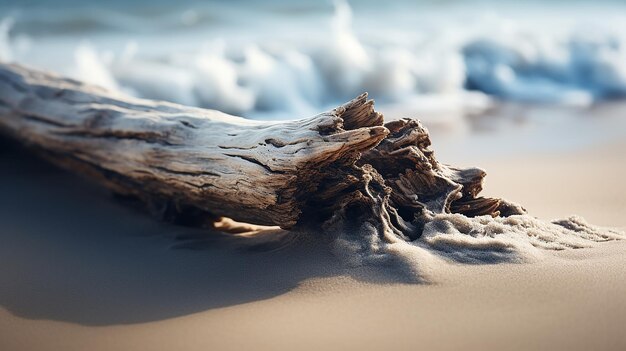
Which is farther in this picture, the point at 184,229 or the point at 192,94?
the point at 192,94

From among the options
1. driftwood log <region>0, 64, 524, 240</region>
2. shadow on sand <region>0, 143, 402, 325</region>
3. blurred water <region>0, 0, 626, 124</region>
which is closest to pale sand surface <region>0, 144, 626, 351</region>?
shadow on sand <region>0, 143, 402, 325</region>

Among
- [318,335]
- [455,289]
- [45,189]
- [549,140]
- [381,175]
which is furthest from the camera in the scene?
[549,140]

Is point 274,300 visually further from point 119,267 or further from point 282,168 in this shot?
point 119,267

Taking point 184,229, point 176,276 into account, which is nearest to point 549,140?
point 184,229

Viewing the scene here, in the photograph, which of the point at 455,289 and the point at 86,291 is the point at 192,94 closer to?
the point at 86,291

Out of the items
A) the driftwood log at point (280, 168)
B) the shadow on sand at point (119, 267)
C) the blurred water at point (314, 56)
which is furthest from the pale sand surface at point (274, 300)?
the blurred water at point (314, 56)

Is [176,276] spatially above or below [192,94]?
below

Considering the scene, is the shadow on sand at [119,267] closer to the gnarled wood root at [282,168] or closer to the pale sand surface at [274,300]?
the pale sand surface at [274,300]
